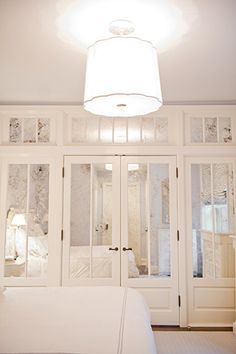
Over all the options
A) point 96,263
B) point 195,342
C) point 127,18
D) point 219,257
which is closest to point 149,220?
point 96,263

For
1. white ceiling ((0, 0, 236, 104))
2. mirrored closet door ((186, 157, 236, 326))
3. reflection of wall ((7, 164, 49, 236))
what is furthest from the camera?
reflection of wall ((7, 164, 49, 236))

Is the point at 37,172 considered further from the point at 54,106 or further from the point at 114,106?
the point at 114,106

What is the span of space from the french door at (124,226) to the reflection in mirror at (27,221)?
0.27 meters

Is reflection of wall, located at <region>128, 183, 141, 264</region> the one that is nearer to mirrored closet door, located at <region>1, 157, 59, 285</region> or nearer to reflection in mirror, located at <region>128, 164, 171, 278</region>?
reflection in mirror, located at <region>128, 164, 171, 278</region>

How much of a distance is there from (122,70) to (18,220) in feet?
8.38

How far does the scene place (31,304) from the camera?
2.11 m

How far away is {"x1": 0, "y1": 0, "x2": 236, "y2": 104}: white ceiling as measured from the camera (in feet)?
6.91

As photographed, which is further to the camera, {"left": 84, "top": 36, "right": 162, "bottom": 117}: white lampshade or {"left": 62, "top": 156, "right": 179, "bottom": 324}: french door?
{"left": 62, "top": 156, "right": 179, "bottom": 324}: french door

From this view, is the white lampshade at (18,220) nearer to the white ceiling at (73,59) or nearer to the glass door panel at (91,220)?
the glass door panel at (91,220)

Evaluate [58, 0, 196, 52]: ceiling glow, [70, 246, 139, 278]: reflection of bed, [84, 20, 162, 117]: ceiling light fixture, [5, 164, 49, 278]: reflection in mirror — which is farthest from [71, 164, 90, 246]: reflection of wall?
[84, 20, 162, 117]: ceiling light fixture

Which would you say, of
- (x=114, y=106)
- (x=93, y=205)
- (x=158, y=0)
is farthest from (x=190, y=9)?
(x=93, y=205)

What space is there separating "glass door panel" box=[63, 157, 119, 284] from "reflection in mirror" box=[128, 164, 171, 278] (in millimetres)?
197

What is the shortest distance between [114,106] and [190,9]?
0.76 meters

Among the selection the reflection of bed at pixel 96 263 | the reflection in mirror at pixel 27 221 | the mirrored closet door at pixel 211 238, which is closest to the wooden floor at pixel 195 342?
the mirrored closet door at pixel 211 238
